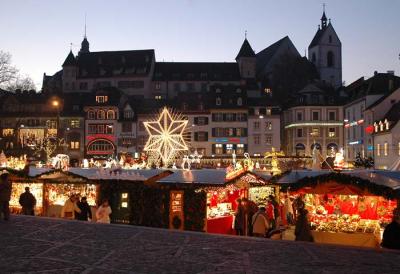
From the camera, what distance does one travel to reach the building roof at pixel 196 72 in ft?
289

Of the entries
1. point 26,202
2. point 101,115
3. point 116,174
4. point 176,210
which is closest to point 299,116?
point 101,115

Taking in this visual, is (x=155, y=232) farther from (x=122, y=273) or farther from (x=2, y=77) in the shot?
(x=2, y=77)

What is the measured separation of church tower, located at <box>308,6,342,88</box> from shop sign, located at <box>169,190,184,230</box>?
88665mm

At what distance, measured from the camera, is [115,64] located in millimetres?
89188

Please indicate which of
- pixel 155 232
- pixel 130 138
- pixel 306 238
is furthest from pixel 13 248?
pixel 130 138

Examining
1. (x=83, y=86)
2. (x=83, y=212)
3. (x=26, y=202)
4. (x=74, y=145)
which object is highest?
(x=83, y=86)

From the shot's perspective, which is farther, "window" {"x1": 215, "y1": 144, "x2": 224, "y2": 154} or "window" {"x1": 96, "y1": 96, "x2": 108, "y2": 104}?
"window" {"x1": 96, "y1": 96, "x2": 108, "y2": 104}

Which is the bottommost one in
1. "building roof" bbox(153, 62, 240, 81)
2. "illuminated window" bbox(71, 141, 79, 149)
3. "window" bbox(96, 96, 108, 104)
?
"illuminated window" bbox(71, 141, 79, 149)

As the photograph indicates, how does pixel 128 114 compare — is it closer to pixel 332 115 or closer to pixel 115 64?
pixel 115 64

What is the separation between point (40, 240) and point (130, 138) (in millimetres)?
58587

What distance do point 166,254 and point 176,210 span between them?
366 inches

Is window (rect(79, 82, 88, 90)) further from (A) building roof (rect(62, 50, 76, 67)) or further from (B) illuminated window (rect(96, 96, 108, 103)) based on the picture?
(B) illuminated window (rect(96, 96, 108, 103))

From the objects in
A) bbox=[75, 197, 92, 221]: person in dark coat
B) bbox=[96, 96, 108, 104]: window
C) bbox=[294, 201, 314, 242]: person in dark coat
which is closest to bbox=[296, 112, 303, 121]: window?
bbox=[96, 96, 108, 104]: window

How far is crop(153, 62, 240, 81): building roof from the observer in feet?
289
